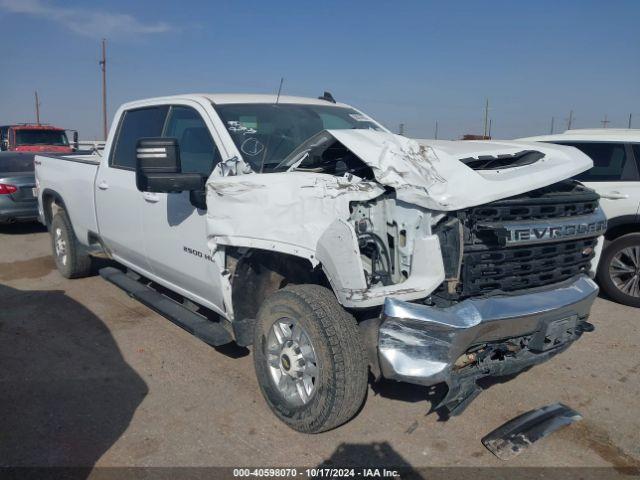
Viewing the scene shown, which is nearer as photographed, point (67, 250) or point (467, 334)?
point (467, 334)

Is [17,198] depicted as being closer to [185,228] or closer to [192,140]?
[192,140]

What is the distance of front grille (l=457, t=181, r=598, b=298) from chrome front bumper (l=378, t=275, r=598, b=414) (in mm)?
90

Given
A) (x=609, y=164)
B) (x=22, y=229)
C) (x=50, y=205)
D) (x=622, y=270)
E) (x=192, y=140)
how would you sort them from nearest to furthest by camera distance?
(x=192, y=140) < (x=622, y=270) < (x=609, y=164) < (x=50, y=205) < (x=22, y=229)

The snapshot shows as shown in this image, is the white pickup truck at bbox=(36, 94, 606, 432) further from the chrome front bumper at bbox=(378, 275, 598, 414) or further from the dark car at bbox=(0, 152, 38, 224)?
the dark car at bbox=(0, 152, 38, 224)

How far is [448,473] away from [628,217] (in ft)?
13.6

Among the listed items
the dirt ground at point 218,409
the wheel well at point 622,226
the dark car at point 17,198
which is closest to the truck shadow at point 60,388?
the dirt ground at point 218,409

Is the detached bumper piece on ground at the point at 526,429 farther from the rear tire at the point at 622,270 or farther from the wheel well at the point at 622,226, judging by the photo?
the wheel well at the point at 622,226

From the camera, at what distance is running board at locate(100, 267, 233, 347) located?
393 cm

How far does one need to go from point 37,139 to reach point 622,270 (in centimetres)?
1671

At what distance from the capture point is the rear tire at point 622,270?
5969mm

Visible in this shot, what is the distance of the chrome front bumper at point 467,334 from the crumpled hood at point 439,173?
0.54 m

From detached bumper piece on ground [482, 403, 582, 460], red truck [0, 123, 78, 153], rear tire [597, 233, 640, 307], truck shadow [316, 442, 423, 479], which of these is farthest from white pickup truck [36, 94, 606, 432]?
red truck [0, 123, 78, 153]

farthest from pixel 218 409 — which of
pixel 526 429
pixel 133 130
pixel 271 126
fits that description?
pixel 133 130

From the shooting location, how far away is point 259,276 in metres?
3.82
